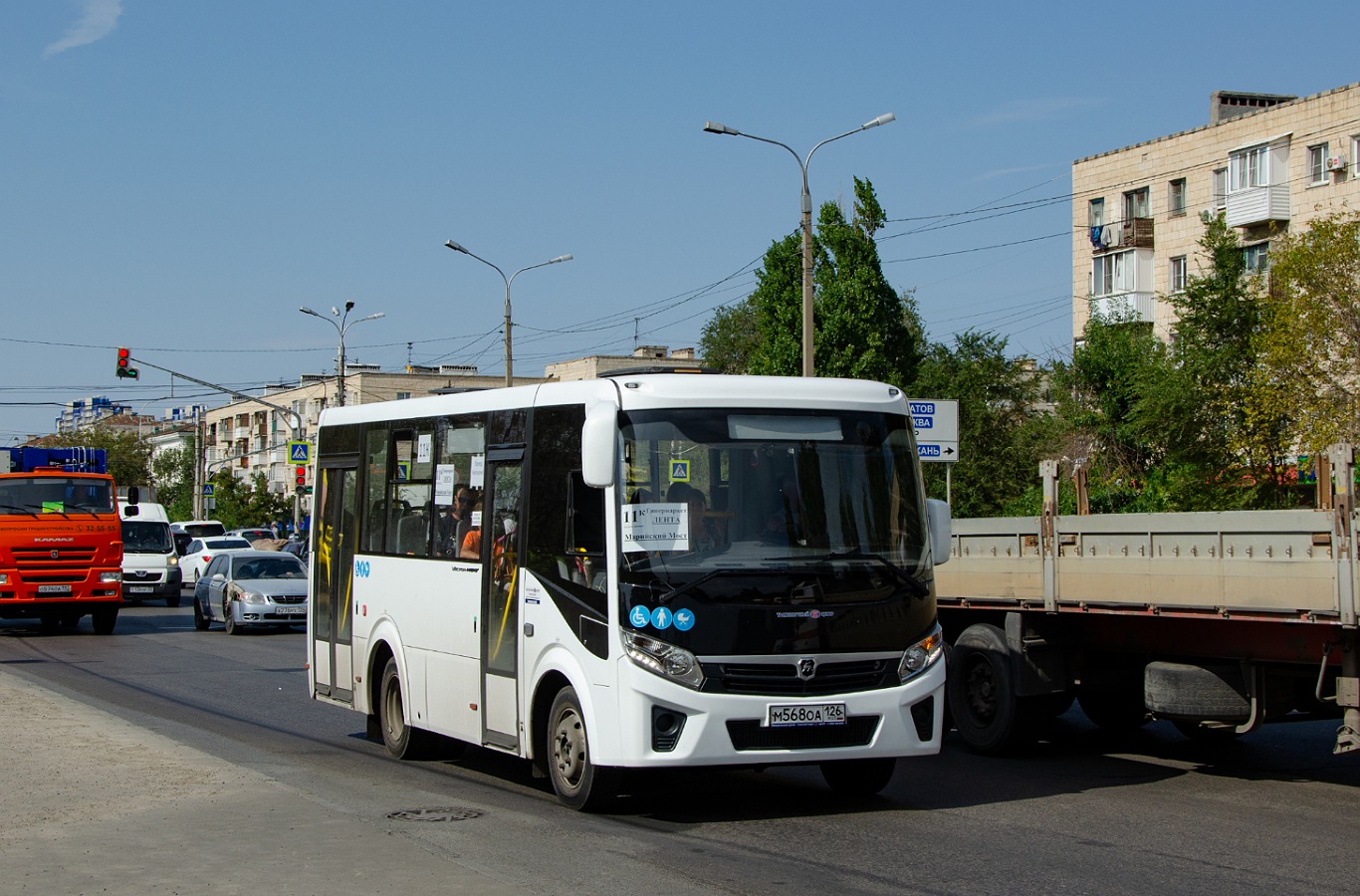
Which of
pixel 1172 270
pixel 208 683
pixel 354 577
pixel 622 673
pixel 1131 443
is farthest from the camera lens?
pixel 1172 270

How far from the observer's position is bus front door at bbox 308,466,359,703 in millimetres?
13188

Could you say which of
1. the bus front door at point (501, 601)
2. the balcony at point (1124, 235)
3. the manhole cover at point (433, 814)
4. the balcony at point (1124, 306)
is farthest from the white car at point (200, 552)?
the manhole cover at point (433, 814)

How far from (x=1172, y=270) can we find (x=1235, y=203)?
4189 mm

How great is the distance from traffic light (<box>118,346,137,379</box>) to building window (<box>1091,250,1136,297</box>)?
31224 mm

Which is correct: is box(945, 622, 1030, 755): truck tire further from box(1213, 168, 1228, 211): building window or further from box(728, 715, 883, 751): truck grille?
box(1213, 168, 1228, 211): building window

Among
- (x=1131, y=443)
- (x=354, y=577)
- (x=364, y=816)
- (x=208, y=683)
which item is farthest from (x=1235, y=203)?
(x=364, y=816)

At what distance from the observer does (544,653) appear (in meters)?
9.77

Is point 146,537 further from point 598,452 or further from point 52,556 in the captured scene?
point 598,452

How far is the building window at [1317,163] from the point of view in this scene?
4538cm

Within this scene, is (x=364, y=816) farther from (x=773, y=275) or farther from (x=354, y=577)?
(x=773, y=275)

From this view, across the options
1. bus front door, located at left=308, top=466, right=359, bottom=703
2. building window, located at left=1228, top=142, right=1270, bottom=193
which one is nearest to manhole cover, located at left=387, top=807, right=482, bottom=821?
bus front door, located at left=308, top=466, right=359, bottom=703

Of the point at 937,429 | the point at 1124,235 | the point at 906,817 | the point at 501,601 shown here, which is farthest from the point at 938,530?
the point at 1124,235

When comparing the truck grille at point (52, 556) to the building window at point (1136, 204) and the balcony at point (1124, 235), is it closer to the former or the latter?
the balcony at point (1124, 235)

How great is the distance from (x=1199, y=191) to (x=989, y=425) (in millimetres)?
10827
